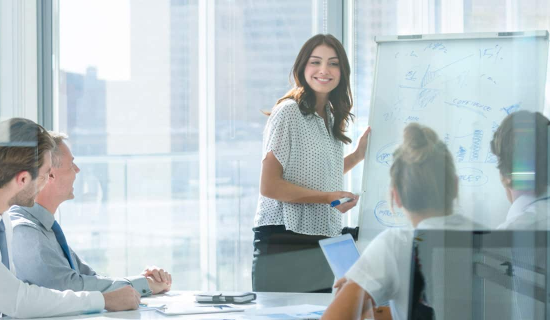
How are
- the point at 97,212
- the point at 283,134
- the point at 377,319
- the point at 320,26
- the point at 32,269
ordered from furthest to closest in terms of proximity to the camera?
the point at 97,212, the point at 320,26, the point at 283,134, the point at 32,269, the point at 377,319

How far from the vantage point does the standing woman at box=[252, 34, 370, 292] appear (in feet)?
7.81

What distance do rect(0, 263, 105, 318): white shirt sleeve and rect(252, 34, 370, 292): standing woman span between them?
0.89 m

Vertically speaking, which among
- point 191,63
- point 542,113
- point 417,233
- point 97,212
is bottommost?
point 97,212

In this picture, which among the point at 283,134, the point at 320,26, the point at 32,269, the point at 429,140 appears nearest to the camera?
the point at 429,140

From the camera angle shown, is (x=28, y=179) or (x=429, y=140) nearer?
(x=429, y=140)

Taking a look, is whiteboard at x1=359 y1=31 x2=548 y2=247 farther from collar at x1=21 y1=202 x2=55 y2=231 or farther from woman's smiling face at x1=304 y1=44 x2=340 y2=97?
collar at x1=21 y1=202 x2=55 y2=231

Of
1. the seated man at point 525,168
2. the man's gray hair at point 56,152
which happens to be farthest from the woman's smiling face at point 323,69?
the seated man at point 525,168

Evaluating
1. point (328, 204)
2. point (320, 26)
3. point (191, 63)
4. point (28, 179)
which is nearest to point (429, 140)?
point (328, 204)

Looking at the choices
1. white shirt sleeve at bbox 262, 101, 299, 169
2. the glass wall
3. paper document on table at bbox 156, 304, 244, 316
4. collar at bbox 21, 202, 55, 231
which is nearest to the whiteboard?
paper document on table at bbox 156, 304, 244, 316

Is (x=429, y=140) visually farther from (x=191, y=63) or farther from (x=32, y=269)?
(x=191, y=63)

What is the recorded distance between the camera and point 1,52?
300cm

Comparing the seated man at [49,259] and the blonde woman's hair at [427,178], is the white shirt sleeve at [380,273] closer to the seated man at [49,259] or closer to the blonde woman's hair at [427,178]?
the blonde woman's hair at [427,178]

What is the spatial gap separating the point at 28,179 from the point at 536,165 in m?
1.42

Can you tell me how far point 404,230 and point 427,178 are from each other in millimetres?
131
